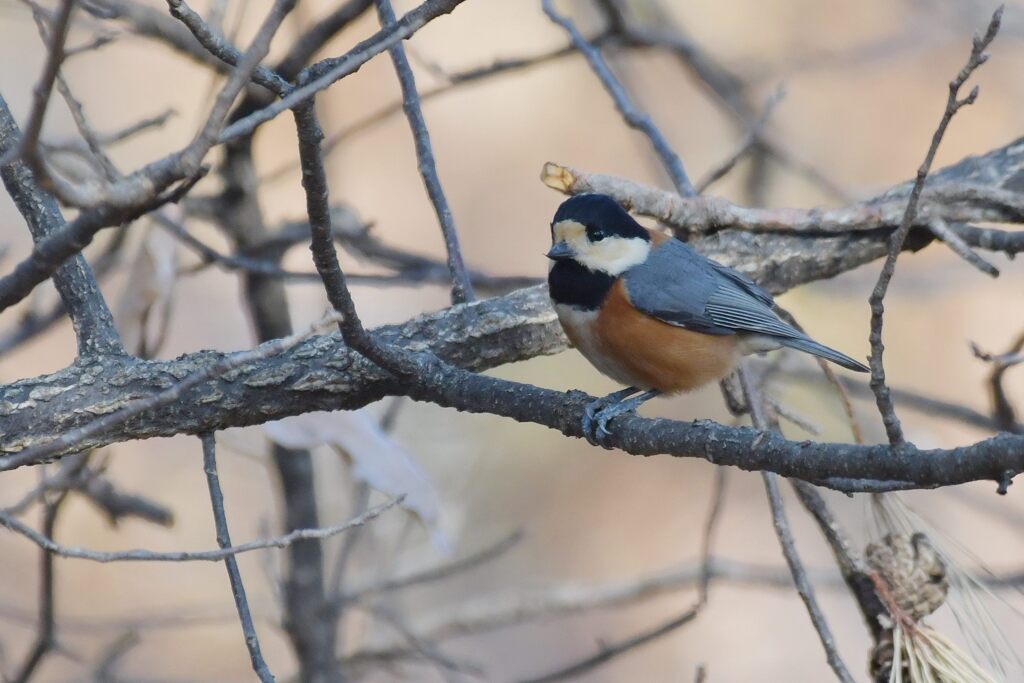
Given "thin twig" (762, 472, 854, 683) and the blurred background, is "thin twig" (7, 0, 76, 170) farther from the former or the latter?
the blurred background

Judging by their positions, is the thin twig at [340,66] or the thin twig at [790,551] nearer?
the thin twig at [340,66]

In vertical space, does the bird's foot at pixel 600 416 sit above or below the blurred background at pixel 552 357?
below

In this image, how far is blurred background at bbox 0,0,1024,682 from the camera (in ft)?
18.7

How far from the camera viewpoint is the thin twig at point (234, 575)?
2020mm

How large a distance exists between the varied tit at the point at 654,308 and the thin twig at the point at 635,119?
26 centimetres

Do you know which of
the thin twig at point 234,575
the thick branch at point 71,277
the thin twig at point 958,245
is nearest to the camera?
the thin twig at point 234,575

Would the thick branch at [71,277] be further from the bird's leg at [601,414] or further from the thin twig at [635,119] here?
the thin twig at [635,119]

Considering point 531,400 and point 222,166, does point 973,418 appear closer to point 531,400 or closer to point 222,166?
point 531,400

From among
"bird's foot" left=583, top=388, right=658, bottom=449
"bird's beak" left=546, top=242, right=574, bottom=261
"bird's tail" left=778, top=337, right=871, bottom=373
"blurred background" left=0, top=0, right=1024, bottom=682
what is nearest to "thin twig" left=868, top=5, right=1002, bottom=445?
"bird's foot" left=583, top=388, right=658, bottom=449

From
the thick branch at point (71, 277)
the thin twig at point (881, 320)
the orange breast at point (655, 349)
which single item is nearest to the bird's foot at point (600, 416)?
the orange breast at point (655, 349)

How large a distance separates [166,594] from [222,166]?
9.72 ft

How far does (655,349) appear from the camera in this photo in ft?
9.68

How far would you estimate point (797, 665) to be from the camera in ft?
20.0

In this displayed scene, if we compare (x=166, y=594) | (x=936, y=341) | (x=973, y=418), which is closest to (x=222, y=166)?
(x=973, y=418)
